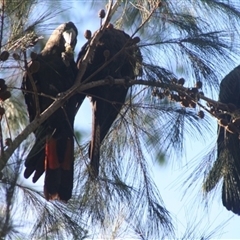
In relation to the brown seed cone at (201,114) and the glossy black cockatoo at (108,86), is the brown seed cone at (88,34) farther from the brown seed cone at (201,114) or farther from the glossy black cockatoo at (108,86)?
the brown seed cone at (201,114)

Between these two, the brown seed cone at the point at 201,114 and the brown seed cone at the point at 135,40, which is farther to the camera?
the brown seed cone at the point at 201,114

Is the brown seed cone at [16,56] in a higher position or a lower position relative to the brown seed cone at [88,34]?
lower

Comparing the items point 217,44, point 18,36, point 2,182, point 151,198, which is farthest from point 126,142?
point 2,182

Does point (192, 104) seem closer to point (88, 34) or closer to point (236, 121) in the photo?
point (236, 121)

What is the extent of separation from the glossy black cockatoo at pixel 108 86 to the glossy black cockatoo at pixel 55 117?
11 cm

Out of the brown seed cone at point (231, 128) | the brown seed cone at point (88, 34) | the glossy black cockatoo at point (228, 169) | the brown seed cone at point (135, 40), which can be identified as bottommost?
the glossy black cockatoo at point (228, 169)

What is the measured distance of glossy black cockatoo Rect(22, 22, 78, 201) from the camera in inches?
139

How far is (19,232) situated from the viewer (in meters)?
2.39

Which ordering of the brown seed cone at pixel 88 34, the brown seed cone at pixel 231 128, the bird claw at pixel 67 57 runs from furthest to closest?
the bird claw at pixel 67 57, the brown seed cone at pixel 88 34, the brown seed cone at pixel 231 128

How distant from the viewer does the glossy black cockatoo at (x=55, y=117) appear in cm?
354

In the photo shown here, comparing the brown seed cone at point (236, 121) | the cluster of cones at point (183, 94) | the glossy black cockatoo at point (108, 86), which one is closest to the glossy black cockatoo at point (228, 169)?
the brown seed cone at point (236, 121)

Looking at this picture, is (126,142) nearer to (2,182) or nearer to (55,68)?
(55,68)

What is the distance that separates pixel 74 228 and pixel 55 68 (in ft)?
3.86

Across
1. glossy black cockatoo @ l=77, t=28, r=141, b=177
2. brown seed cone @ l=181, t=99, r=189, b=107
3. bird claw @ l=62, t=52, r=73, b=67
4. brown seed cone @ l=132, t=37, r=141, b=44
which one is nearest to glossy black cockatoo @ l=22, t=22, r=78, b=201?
bird claw @ l=62, t=52, r=73, b=67
